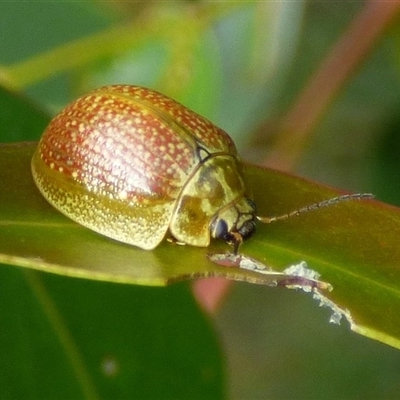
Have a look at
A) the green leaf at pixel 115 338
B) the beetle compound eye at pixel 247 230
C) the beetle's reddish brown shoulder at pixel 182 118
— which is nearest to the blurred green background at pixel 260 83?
the green leaf at pixel 115 338

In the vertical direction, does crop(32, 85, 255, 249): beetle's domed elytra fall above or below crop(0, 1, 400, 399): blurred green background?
above

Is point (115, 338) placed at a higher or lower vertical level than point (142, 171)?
lower

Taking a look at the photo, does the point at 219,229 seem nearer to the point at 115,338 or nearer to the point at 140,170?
the point at 140,170

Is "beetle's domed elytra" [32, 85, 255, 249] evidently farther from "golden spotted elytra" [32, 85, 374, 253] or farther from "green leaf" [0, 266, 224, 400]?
"green leaf" [0, 266, 224, 400]

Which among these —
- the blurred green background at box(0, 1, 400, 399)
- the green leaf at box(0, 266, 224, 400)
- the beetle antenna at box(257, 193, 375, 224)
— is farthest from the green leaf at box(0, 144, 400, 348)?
the blurred green background at box(0, 1, 400, 399)

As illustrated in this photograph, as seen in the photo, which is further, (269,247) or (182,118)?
(182,118)

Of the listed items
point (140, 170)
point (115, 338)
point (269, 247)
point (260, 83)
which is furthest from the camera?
point (260, 83)

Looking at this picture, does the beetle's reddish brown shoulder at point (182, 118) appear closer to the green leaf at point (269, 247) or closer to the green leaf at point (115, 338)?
the green leaf at point (269, 247)

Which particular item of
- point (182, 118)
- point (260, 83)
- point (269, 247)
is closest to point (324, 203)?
point (269, 247)
